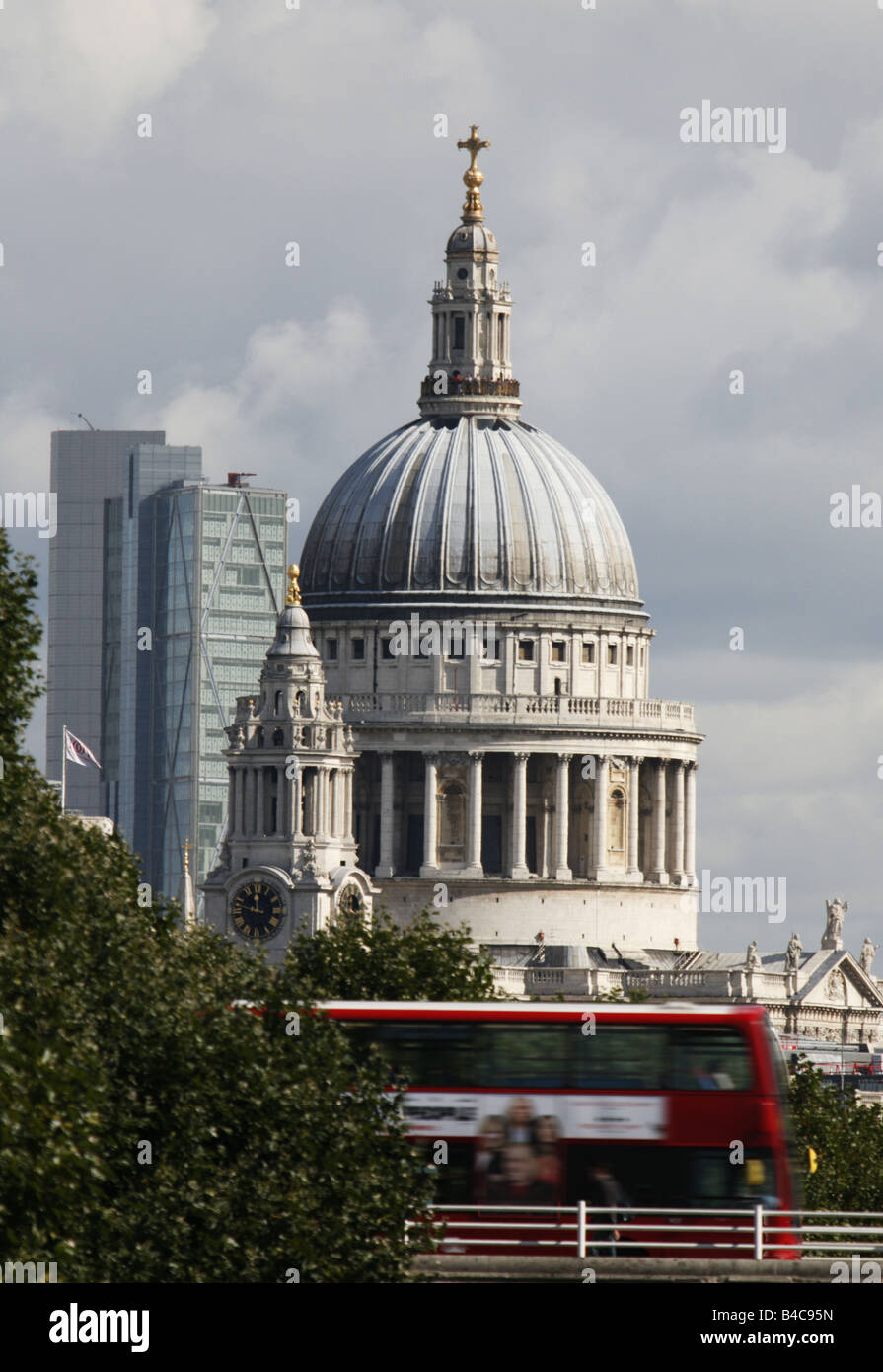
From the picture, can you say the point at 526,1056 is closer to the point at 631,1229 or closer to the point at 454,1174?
the point at 454,1174

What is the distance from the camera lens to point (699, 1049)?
8488cm

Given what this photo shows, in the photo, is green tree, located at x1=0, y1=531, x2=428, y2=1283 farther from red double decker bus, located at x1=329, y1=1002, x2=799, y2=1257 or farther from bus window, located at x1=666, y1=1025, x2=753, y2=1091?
bus window, located at x1=666, y1=1025, x2=753, y2=1091

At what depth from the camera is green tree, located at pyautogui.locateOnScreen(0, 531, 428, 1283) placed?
71.4 metres

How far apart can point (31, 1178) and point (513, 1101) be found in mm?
23794

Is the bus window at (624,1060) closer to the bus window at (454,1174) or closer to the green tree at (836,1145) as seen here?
the bus window at (454,1174)

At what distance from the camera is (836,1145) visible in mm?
137625

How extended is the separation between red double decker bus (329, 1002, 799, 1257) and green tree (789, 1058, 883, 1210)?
3316 centimetres

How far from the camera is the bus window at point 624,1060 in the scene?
278ft

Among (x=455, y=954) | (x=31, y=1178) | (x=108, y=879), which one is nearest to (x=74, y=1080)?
(x=31, y=1178)

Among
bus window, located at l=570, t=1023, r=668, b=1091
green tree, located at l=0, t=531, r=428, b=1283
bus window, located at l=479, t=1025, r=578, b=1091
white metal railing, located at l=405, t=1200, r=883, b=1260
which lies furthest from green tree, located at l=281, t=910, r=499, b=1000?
green tree, located at l=0, t=531, r=428, b=1283

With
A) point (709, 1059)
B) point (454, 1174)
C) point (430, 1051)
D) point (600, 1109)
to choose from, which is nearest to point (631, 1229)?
point (600, 1109)

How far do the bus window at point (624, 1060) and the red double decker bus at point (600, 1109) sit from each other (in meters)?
0.02

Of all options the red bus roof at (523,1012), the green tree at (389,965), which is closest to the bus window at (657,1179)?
the red bus roof at (523,1012)
